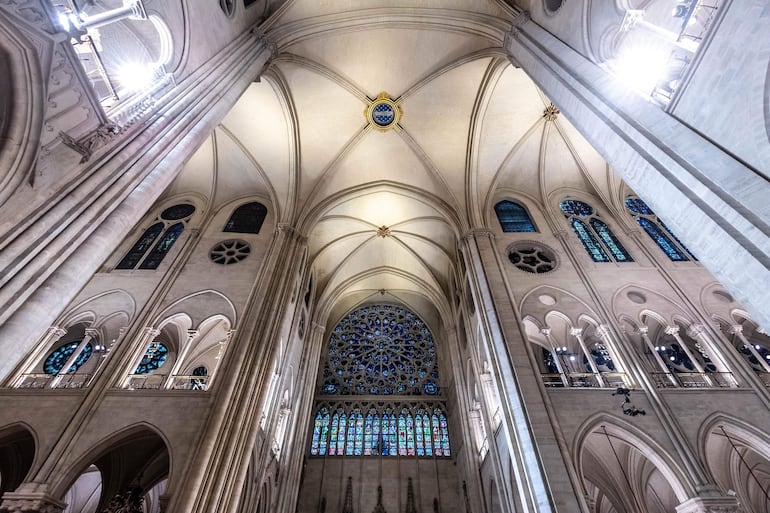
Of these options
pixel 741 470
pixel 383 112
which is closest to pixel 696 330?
pixel 741 470

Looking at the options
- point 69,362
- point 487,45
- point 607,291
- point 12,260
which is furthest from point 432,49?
point 69,362

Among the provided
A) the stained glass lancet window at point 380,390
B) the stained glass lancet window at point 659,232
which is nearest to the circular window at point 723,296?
the stained glass lancet window at point 659,232

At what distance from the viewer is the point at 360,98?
13.3 meters

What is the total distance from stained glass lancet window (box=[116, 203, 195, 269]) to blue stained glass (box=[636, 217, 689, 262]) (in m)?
16.2

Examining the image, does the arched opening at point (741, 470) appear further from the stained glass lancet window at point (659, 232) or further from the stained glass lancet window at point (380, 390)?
the stained glass lancet window at point (380, 390)

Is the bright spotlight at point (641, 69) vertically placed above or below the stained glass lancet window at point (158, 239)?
below

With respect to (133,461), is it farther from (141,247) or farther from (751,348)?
(751,348)

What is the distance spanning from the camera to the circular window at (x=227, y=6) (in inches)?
308

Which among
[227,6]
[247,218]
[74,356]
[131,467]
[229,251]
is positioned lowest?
[131,467]

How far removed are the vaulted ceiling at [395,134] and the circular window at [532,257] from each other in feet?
4.88

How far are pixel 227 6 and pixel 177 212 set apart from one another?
27.4ft

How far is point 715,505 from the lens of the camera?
6.60 metres

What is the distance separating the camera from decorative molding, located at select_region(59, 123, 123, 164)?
4.05 metres

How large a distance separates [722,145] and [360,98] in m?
11.2
